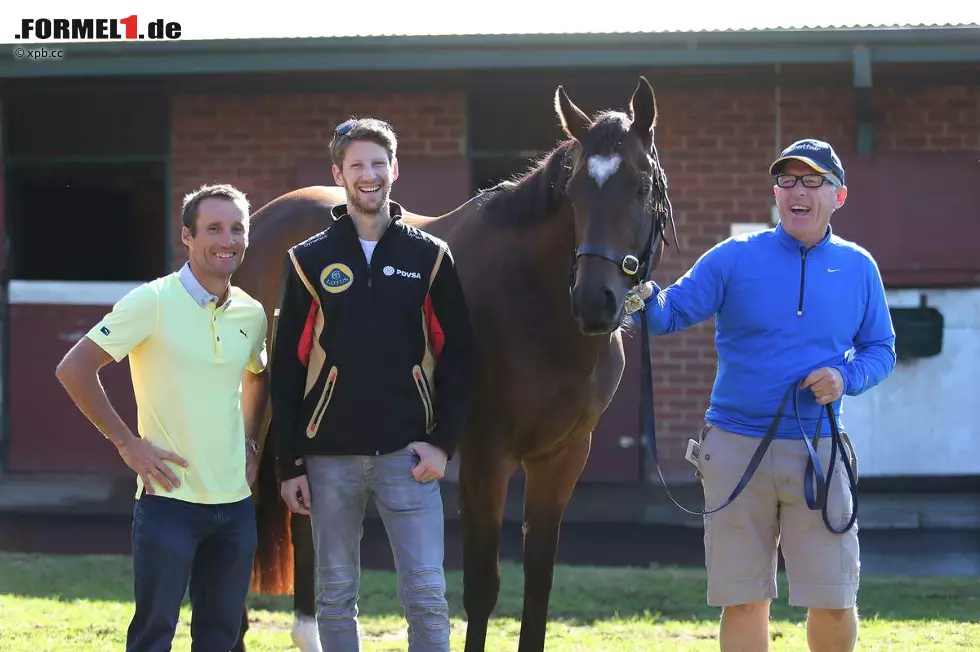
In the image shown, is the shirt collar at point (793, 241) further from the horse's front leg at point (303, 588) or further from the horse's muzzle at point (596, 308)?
the horse's front leg at point (303, 588)

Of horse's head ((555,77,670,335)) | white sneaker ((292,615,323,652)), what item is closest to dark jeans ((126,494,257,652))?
horse's head ((555,77,670,335))

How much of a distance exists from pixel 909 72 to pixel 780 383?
19.9ft

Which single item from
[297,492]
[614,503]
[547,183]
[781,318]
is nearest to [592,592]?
[614,503]

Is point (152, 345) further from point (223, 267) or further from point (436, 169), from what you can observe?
point (436, 169)

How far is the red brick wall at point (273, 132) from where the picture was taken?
31.4 feet

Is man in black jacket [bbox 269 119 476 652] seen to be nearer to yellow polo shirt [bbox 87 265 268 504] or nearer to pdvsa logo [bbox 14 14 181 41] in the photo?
yellow polo shirt [bbox 87 265 268 504]

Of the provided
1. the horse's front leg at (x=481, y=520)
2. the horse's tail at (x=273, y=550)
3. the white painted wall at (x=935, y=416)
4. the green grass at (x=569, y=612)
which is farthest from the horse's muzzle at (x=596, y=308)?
the white painted wall at (x=935, y=416)

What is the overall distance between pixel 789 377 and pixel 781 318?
0.19 meters

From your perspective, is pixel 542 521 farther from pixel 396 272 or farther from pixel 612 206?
pixel 396 272

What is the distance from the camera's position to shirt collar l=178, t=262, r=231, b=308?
3.53 m

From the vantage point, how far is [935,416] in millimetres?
9164

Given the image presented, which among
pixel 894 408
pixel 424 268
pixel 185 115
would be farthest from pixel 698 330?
pixel 424 268

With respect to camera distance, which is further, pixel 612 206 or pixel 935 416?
pixel 935 416

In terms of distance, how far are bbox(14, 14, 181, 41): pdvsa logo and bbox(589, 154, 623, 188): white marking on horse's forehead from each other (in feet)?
19.0
